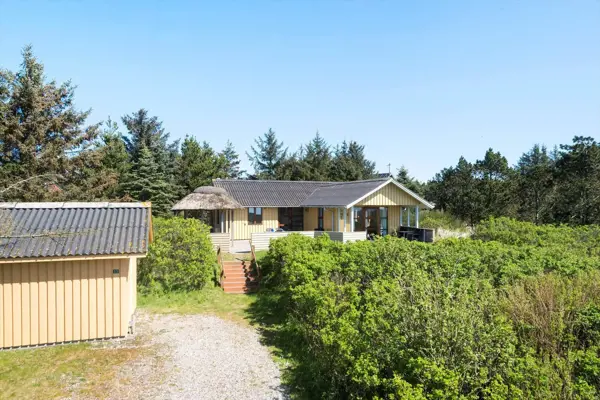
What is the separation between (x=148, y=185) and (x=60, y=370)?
101 feet

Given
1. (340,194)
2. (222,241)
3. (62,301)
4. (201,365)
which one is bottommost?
(201,365)

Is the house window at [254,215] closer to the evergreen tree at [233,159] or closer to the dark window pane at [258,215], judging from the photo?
the dark window pane at [258,215]

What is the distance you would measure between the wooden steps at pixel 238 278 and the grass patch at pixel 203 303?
58cm

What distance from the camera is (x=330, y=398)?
6324 millimetres

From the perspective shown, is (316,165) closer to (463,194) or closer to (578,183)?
(463,194)

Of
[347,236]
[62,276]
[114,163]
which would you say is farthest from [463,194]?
[114,163]

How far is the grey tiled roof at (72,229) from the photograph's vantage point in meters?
8.96

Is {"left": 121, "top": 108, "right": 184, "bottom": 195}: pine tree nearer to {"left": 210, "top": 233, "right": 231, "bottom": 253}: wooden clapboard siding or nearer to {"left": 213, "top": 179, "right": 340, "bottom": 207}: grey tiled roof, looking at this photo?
{"left": 213, "top": 179, "right": 340, "bottom": 207}: grey tiled roof

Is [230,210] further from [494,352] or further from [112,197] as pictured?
[494,352]

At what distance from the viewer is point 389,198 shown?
81.9ft

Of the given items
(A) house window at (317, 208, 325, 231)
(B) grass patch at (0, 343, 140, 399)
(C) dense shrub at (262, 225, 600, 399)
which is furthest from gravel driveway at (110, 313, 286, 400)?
(A) house window at (317, 208, 325, 231)

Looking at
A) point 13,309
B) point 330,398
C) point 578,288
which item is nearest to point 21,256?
point 13,309

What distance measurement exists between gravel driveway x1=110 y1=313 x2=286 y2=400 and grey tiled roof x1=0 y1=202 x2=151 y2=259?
8.72ft

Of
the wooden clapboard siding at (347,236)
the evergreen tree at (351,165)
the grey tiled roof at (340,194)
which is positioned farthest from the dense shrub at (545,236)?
the evergreen tree at (351,165)
